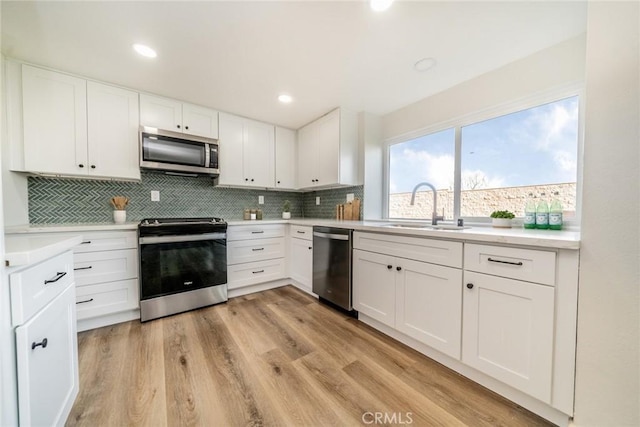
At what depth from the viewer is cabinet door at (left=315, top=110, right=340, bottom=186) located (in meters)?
2.88

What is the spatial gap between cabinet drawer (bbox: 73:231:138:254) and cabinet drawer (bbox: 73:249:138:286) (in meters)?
0.04

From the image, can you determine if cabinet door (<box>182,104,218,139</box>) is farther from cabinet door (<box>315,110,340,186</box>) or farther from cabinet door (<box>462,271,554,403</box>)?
cabinet door (<box>462,271,554,403</box>)

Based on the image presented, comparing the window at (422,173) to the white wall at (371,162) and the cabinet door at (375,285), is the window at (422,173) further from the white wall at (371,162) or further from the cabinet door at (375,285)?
the cabinet door at (375,285)

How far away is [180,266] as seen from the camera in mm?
2357

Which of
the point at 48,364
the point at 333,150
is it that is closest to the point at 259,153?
the point at 333,150

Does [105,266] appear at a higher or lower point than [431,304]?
higher

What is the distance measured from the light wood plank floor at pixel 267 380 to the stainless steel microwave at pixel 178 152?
153cm

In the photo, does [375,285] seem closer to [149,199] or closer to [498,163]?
[498,163]

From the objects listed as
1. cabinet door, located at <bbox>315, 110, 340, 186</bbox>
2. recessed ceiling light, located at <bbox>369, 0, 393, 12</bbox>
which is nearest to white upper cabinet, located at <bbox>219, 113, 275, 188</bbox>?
cabinet door, located at <bbox>315, 110, 340, 186</bbox>

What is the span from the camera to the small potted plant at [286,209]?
354 centimetres

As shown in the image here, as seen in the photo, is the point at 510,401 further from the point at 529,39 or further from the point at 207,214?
the point at 207,214

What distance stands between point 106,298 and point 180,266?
602 mm

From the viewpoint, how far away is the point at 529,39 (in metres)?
1.66

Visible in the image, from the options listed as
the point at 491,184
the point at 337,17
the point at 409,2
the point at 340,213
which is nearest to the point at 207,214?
the point at 340,213
